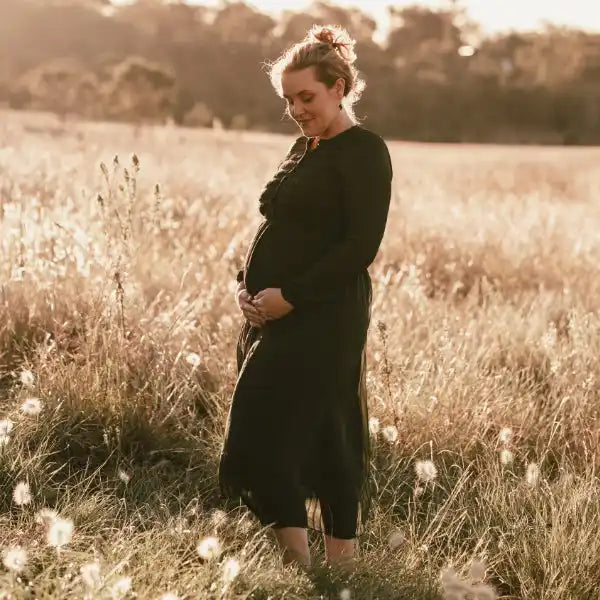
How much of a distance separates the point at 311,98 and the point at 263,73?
71.2m

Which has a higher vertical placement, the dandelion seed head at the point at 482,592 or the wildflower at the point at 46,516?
the dandelion seed head at the point at 482,592

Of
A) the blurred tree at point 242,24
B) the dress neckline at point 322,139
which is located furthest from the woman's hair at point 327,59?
the blurred tree at point 242,24

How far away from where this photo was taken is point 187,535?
271cm

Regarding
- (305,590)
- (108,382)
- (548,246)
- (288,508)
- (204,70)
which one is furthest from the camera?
(204,70)

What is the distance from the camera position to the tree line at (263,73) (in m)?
51.3

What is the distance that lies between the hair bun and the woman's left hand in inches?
29.2

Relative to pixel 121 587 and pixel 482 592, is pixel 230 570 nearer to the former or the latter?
pixel 121 587

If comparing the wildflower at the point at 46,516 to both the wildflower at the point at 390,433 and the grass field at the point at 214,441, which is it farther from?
the wildflower at the point at 390,433

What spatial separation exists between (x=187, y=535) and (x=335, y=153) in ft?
4.14

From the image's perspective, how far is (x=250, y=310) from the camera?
2691 mm

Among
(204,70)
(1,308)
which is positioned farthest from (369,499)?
(204,70)

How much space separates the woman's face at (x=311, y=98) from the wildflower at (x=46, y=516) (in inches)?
52.0

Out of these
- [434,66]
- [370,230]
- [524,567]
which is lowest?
[524,567]

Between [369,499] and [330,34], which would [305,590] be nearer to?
[369,499]
